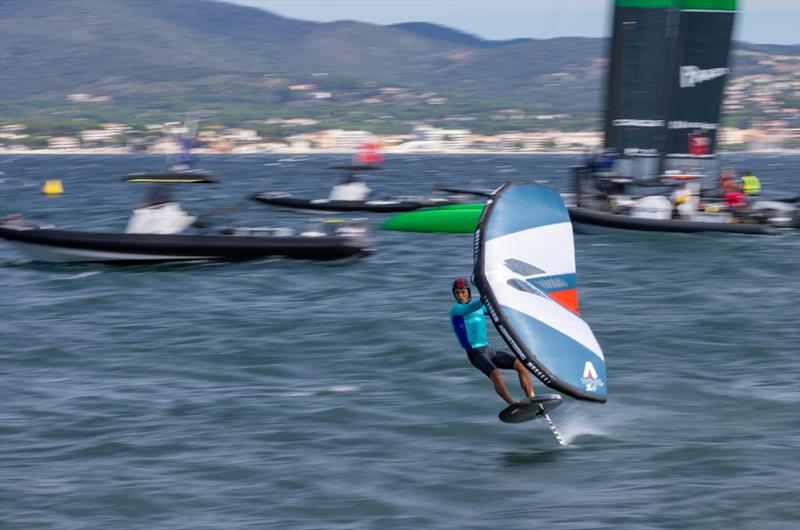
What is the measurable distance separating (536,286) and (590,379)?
43.9 inches

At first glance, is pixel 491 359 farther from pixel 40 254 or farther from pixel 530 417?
pixel 40 254

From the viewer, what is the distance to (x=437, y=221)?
38.8m

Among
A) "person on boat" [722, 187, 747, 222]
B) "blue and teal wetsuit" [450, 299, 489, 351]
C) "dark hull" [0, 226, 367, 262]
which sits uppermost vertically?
"blue and teal wetsuit" [450, 299, 489, 351]

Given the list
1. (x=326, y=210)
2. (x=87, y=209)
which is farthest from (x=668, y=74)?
(x=87, y=209)

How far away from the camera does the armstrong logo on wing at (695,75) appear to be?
36.5m

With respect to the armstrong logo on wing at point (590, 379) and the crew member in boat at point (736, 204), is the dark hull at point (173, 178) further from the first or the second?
the armstrong logo on wing at point (590, 379)

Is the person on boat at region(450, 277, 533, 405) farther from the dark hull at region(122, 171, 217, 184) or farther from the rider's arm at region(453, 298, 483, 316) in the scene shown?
the dark hull at region(122, 171, 217, 184)

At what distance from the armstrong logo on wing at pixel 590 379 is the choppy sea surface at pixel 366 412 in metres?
1.41

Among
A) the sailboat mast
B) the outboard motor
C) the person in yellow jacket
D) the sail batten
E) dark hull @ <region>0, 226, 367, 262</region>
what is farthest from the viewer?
the sailboat mast

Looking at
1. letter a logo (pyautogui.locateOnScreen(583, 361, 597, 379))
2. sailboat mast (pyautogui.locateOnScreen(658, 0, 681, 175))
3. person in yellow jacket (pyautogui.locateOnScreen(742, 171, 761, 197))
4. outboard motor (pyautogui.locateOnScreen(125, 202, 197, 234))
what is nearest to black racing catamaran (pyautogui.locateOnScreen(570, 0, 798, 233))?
sailboat mast (pyautogui.locateOnScreen(658, 0, 681, 175))

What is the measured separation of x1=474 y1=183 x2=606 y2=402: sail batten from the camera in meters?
11.2

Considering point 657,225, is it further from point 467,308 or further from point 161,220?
point 467,308

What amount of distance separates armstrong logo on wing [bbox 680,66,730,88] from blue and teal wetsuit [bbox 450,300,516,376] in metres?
26.1

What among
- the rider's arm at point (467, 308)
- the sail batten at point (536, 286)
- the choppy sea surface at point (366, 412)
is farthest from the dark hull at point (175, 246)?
the rider's arm at point (467, 308)
